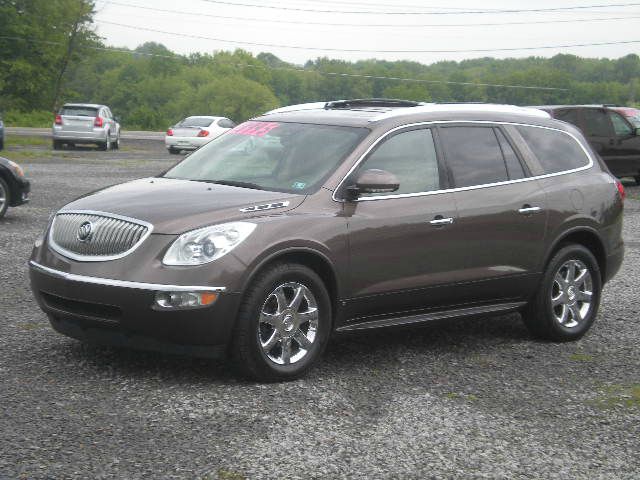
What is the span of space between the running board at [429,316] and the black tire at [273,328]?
0.95 ft

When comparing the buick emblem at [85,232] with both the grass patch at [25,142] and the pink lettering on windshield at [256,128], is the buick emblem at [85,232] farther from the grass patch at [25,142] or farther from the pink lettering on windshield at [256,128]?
the grass patch at [25,142]

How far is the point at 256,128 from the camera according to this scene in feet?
25.2

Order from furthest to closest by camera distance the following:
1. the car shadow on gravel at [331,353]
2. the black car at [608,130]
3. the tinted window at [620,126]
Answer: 1. the tinted window at [620,126]
2. the black car at [608,130]
3. the car shadow on gravel at [331,353]

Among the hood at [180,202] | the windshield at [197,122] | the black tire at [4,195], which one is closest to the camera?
the hood at [180,202]

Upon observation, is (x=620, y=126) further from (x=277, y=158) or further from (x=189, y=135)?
(x=277, y=158)

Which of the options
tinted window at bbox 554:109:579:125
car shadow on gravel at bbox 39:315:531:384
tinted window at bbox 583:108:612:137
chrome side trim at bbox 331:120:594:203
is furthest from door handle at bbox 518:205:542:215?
tinted window at bbox 583:108:612:137

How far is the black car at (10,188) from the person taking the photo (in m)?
14.9

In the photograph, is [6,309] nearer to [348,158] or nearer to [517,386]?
[348,158]

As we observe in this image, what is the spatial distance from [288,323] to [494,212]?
195cm

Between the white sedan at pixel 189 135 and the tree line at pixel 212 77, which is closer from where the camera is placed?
the white sedan at pixel 189 135

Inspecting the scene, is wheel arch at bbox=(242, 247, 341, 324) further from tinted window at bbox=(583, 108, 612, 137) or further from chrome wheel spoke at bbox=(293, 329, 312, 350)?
tinted window at bbox=(583, 108, 612, 137)

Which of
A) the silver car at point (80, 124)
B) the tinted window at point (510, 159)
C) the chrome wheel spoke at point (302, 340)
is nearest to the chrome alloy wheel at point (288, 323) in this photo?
the chrome wheel spoke at point (302, 340)

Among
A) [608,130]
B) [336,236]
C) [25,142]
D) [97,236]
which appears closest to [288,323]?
[336,236]

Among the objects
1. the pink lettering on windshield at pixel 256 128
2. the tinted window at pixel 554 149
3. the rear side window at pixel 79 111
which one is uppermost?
the pink lettering on windshield at pixel 256 128
